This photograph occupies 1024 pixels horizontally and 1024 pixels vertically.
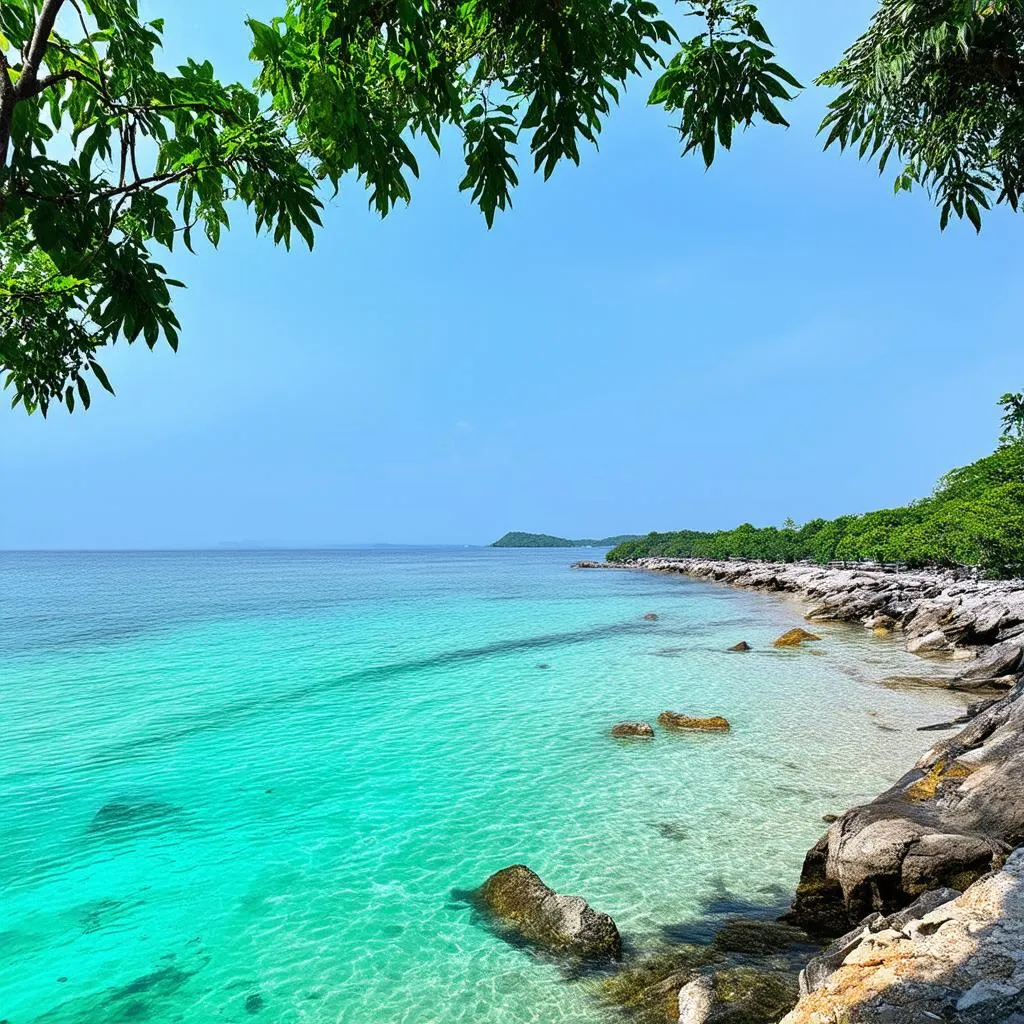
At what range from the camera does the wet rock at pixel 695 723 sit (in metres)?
15.9

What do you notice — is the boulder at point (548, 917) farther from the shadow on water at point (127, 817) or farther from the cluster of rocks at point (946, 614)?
the cluster of rocks at point (946, 614)

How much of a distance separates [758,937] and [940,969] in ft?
12.1

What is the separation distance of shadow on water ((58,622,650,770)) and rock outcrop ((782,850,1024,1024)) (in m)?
16.8

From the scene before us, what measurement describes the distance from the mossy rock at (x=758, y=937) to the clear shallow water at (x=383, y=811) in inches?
15.8

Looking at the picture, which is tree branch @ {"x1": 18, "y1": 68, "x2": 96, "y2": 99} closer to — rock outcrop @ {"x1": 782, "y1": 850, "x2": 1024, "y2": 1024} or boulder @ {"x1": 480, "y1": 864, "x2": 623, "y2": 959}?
rock outcrop @ {"x1": 782, "y1": 850, "x2": 1024, "y2": 1024}

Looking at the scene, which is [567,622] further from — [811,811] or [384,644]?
[811,811]

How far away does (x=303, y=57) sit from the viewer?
2.39 m

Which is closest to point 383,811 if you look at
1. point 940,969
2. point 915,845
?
point 915,845

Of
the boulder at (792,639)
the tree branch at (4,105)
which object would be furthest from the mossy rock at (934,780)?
the boulder at (792,639)

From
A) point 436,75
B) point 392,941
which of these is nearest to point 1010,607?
point 392,941

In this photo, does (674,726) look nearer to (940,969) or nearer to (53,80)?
(940,969)

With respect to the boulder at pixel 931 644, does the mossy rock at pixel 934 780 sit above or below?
above

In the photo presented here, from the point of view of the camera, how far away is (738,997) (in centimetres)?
577

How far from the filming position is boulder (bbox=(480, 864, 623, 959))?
7188 mm
